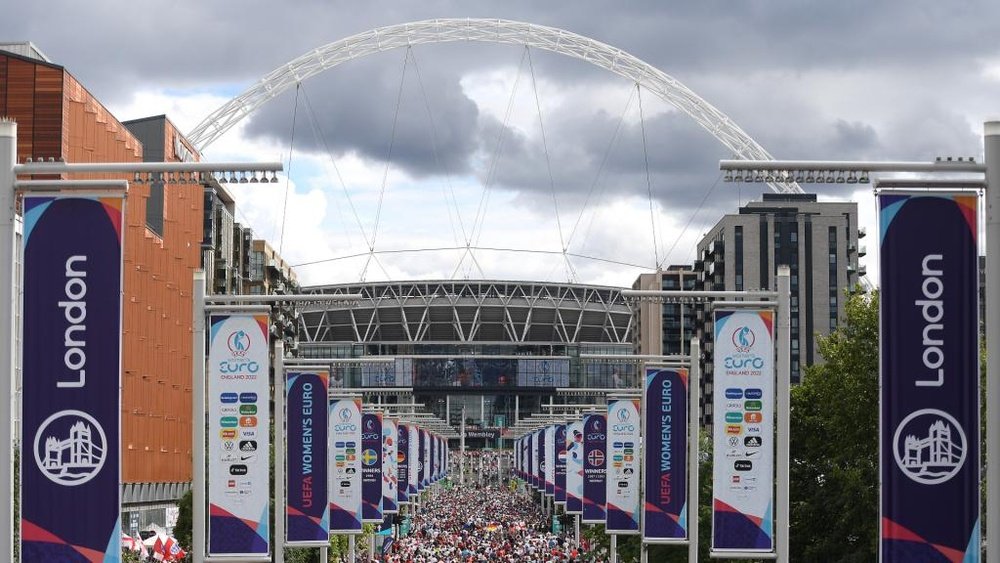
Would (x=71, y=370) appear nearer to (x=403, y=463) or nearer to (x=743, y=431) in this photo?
(x=743, y=431)

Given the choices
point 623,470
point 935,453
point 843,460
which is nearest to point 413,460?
point 843,460

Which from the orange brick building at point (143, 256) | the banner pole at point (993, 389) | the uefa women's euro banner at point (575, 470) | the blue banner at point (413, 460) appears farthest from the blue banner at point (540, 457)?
the banner pole at point (993, 389)

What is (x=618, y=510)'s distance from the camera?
5812cm

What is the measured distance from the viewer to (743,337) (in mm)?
34594

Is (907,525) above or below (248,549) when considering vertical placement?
above

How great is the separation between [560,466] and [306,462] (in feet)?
175

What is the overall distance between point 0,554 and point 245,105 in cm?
14181

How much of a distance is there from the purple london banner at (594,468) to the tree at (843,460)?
8395 millimetres

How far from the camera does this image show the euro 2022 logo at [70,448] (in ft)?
68.3

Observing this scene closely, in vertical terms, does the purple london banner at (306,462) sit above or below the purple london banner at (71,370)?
below

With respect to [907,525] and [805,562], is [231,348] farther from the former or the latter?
[805,562]

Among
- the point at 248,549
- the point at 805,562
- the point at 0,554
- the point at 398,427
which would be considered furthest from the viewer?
the point at 398,427

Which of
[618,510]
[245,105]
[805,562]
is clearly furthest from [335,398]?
[245,105]

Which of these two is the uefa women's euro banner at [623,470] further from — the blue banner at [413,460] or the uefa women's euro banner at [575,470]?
the blue banner at [413,460]
